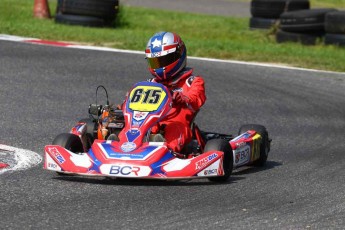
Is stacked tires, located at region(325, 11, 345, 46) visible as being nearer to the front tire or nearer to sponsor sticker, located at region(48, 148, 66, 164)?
the front tire

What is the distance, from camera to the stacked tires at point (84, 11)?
1617cm

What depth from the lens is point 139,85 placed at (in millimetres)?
7520

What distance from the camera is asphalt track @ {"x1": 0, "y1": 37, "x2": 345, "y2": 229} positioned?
19.1 feet

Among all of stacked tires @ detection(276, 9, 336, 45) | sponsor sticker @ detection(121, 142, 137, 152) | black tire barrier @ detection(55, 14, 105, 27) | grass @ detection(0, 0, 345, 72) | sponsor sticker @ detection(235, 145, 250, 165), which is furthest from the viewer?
black tire barrier @ detection(55, 14, 105, 27)

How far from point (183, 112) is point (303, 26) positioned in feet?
28.6

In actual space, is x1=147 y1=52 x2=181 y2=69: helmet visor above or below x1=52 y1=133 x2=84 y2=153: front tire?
above

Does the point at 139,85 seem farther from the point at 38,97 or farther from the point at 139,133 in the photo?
the point at 38,97

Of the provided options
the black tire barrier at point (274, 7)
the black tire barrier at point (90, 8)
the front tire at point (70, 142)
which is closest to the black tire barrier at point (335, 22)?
the black tire barrier at point (274, 7)

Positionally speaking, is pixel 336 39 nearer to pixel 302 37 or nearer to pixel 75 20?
pixel 302 37

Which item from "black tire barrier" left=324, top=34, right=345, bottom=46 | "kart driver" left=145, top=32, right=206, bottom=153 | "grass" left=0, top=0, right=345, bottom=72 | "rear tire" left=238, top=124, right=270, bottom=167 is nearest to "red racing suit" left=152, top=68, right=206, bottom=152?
"kart driver" left=145, top=32, right=206, bottom=153

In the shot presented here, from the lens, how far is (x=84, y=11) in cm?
1631

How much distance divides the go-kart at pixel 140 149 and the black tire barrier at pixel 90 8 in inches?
327

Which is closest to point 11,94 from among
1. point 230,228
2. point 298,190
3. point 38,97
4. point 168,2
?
point 38,97

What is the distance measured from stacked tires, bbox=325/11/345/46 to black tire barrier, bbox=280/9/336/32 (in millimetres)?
186
